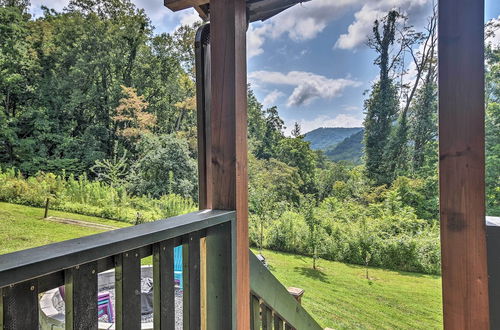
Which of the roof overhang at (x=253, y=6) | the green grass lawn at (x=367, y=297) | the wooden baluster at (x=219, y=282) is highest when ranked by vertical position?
the roof overhang at (x=253, y=6)

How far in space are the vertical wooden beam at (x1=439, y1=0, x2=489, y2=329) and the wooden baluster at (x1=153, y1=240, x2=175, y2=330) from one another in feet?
2.24

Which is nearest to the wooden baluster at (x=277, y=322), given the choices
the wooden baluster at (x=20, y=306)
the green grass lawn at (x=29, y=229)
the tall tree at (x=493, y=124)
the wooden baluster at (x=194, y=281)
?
the wooden baluster at (x=194, y=281)

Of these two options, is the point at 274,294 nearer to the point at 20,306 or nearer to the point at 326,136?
the point at 20,306

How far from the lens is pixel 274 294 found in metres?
1.19

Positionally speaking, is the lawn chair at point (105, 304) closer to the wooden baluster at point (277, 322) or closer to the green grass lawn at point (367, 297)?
the wooden baluster at point (277, 322)

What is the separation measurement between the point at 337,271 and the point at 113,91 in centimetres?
676

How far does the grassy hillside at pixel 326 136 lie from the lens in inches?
215

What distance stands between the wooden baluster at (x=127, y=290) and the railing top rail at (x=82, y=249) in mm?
29

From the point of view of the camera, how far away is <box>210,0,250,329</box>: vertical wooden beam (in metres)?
0.98

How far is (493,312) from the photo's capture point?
836 mm

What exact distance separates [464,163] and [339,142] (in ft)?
16.0

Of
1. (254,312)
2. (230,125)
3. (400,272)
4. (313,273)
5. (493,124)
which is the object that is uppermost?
(493,124)

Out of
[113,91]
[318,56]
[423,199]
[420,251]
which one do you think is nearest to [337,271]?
[420,251]

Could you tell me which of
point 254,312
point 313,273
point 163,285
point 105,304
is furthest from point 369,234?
point 163,285
